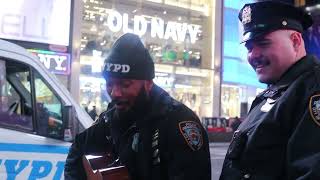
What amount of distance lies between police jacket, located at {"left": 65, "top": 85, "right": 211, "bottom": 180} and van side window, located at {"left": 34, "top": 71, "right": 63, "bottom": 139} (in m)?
1.71

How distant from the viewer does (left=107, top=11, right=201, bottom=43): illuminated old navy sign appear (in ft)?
75.2

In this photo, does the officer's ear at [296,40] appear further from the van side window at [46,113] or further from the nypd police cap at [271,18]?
the van side window at [46,113]

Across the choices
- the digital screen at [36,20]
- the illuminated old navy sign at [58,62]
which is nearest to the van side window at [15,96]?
the digital screen at [36,20]

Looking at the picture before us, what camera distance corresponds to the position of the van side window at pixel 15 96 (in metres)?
3.74

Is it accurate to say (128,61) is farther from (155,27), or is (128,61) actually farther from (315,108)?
(155,27)

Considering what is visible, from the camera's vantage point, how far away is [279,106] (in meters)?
1.62

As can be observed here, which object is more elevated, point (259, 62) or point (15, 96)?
point (259, 62)

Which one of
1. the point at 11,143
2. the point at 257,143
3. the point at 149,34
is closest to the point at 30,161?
the point at 11,143

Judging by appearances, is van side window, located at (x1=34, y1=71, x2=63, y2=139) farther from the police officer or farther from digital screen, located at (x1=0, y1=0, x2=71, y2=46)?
digital screen, located at (x1=0, y1=0, x2=71, y2=46)

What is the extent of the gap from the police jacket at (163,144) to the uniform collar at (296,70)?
484 millimetres

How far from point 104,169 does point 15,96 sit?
1983 millimetres

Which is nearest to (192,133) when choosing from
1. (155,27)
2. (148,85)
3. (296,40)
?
(148,85)

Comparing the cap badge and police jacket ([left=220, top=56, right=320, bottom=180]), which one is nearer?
police jacket ([left=220, top=56, right=320, bottom=180])

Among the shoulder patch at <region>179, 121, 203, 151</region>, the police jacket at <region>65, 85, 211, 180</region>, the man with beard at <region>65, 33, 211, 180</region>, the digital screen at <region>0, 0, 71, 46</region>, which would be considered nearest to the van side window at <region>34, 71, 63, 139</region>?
the man with beard at <region>65, 33, 211, 180</region>
